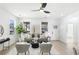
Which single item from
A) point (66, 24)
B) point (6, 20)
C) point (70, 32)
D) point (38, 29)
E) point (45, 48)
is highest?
point (6, 20)

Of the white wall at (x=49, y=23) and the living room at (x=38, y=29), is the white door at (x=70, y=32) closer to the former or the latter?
the living room at (x=38, y=29)

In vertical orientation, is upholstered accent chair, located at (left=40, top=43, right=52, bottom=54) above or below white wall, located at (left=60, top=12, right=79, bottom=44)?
below

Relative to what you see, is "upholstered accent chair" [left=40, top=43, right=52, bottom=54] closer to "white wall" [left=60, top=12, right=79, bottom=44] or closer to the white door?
"white wall" [left=60, top=12, right=79, bottom=44]

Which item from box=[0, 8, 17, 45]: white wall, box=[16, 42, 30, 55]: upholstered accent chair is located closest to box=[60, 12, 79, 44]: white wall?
box=[16, 42, 30, 55]: upholstered accent chair

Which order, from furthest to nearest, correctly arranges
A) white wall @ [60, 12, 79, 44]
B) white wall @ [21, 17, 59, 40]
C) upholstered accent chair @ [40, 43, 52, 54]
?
white wall @ [60, 12, 79, 44], white wall @ [21, 17, 59, 40], upholstered accent chair @ [40, 43, 52, 54]

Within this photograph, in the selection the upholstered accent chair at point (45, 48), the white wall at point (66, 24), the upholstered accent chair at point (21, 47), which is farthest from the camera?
the white wall at point (66, 24)

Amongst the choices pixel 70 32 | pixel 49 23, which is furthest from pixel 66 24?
pixel 49 23

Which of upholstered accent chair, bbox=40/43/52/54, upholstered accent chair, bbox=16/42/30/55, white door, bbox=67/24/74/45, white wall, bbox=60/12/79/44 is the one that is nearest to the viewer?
upholstered accent chair, bbox=16/42/30/55

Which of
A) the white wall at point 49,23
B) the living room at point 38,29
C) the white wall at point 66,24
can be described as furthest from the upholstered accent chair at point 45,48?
the white wall at point 66,24

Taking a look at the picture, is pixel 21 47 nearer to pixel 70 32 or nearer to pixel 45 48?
pixel 45 48

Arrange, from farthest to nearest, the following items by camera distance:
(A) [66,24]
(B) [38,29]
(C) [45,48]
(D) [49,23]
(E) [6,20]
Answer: (A) [66,24] → (D) [49,23] → (B) [38,29] → (E) [6,20] → (C) [45,48]

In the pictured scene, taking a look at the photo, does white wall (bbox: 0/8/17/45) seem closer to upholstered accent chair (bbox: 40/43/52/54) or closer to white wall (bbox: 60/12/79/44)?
upholstered accent chair (bbox: 40/43/52/54)

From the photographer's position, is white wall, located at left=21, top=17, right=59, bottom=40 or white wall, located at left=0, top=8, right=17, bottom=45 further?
white wall, located at left=21, top=17, right=59, bottom=40

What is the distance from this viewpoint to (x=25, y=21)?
5059 mm
